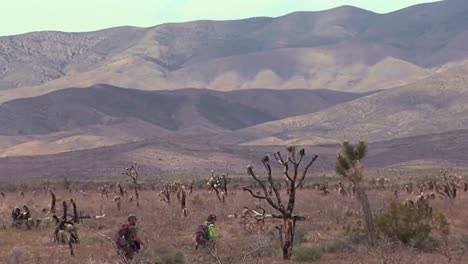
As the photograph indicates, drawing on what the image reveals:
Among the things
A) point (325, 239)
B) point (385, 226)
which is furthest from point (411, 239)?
point (325, 239)

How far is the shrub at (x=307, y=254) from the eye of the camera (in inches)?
788

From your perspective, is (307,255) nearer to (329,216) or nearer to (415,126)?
(329,216)

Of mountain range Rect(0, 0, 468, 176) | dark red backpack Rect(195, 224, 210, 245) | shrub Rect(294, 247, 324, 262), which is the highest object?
mountain range Rect(0, 0, 468, 176)

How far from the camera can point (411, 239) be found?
72.1 ft

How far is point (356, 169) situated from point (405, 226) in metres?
2.32

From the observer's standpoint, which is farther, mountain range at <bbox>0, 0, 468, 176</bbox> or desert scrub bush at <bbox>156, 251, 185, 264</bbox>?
mountain range at <bbox>0, 0, 468, 176</bbox>

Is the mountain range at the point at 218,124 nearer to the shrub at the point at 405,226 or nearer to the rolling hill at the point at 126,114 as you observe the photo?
the rolling hill at the point at 126,114

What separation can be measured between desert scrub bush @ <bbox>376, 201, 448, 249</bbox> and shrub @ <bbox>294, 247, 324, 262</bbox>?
9.72ft

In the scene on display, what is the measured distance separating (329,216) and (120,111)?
4860 inches

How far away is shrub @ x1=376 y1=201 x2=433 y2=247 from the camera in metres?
22.2

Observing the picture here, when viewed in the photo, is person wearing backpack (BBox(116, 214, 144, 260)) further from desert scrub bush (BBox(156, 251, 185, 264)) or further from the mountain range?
the mountain range

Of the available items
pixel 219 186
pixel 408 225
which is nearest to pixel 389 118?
pixel 219 186

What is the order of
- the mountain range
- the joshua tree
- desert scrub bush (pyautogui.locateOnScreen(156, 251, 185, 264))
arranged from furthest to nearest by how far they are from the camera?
the mountain range < the joshua tree < desert scrub bush (pyautogui.locateOnScreen(156, 251, 185, 264))

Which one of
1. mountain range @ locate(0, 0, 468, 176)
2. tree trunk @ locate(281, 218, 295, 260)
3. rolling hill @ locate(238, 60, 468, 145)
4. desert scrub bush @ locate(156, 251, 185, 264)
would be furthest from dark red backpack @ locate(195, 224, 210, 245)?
rolling hill @ locate(238, 60, 468, 145)
